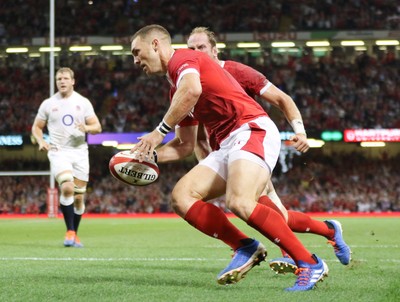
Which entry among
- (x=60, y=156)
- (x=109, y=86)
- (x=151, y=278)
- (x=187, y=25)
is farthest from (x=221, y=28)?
(x=151, y=278)

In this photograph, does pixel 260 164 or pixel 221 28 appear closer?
pixel 260 164

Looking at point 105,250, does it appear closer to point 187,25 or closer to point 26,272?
point 26,272

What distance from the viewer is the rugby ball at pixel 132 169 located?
5.46 meters

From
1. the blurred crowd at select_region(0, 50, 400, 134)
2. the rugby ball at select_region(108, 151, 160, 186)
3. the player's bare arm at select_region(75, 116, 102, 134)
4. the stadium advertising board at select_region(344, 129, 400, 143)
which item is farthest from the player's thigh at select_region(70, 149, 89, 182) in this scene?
the stadium advertising board at select_region(344, 129, 400, 143)

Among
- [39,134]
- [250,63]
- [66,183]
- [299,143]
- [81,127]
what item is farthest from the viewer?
[250,63]

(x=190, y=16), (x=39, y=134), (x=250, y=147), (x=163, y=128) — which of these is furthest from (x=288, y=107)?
(x=190, y=16)

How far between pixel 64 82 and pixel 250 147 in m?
5.89

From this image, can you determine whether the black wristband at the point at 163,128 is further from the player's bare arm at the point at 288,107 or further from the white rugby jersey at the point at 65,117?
the white rugby jersey at the point at 65,117

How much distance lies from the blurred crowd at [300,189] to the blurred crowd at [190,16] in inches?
236

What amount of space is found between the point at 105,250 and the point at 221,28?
86.3 ft

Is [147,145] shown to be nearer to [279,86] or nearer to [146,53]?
[146,53]

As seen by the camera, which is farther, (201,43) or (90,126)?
(90,126)

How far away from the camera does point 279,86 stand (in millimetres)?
33406

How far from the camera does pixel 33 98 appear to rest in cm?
3412
